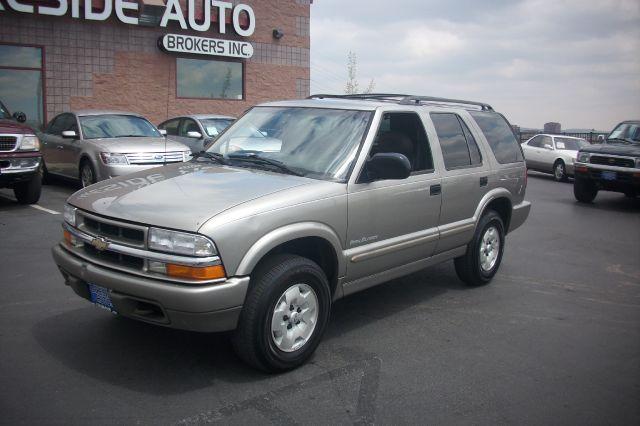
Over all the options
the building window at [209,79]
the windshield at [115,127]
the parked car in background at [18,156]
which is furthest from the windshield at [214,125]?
the building window at [209,79]

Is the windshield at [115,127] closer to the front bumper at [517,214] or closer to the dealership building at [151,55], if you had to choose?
the dealership building at [151,55]

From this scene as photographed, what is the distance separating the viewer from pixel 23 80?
17312 mm

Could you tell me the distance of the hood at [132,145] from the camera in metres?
10.8

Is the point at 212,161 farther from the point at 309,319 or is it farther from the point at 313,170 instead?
the point at 309,319

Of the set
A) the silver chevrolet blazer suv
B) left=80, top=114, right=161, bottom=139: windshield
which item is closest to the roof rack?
the silver chevrolet blazer suv

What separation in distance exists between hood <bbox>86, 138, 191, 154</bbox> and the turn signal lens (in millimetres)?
7486

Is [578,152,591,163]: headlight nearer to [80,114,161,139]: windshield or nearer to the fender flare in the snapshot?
[80,114,161,139]: windshield

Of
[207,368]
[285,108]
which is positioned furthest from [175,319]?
[285,108]

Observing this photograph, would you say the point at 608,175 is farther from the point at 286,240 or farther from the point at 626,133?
the point at 286,240

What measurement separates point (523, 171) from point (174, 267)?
15.3ft

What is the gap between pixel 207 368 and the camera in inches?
167

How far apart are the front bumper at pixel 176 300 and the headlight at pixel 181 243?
7.7 inches

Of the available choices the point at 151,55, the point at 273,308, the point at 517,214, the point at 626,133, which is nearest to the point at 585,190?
the point at 626,133

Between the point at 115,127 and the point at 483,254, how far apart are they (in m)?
8.15
